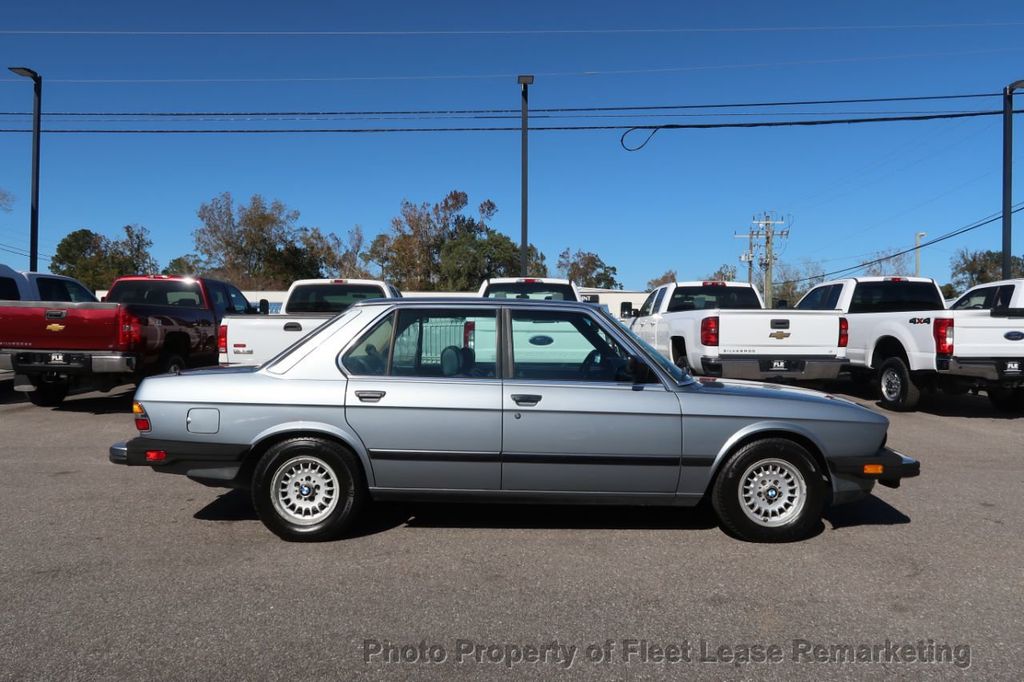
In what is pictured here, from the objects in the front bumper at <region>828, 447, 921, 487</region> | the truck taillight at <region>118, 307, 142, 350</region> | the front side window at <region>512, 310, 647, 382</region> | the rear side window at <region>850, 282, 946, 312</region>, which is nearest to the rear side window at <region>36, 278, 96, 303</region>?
the truck taillight at <region>118, 307, 142, 350</region>

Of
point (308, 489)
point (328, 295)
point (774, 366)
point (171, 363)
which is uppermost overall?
point (328, 295)

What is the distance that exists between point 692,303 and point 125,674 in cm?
1058

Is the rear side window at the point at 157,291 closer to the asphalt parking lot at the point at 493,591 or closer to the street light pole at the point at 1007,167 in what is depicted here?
the asphalt parking lot at the point at 493,591

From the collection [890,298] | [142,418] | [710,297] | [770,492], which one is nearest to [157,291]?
[142,418]

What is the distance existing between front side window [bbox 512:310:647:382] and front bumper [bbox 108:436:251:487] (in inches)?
74.4

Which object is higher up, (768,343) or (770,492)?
(768,343)

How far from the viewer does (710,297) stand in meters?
12.0

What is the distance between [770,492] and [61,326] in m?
8.86

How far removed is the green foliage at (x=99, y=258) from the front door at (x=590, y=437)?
6254cm

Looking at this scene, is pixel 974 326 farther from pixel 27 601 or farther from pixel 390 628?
pixel 27 601

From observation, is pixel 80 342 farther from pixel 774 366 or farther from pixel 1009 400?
pixel 1009 400

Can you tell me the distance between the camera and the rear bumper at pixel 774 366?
939 centimetres

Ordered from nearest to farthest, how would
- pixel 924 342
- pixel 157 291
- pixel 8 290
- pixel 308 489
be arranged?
pixel 308 489, pixel 924 342, pixel 8 290, pixel 157 291

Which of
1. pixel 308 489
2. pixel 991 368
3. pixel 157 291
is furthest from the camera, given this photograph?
pixel 157 291
